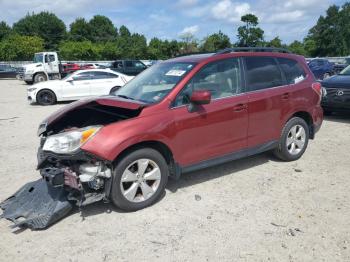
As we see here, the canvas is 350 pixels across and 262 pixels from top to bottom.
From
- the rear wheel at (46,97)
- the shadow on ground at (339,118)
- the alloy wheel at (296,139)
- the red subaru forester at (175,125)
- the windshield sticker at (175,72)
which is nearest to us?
the red subaru forester at (175,125)

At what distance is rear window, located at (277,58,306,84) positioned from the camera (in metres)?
5.91

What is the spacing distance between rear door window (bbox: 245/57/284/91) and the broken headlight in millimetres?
2488

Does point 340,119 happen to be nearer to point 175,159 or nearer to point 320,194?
point 320,194

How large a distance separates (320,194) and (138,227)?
249 cm

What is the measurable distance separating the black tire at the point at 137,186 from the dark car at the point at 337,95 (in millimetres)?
6244

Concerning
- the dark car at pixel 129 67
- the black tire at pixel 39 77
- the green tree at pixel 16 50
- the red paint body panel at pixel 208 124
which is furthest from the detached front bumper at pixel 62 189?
the green tree at pixel 16 50

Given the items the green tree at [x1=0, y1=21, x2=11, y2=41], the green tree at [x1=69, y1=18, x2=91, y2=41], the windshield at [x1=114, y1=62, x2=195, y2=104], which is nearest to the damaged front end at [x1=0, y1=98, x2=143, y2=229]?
the windshield at [x1=114, y1=62, x2=195, y2=104]

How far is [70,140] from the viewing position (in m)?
4.09

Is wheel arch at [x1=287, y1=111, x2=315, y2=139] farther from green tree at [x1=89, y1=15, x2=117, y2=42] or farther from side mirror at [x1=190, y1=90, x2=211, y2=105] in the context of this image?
green tree at [x1=89, y1=15, x2=117, y2=42]

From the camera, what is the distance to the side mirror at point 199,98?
14.7 ft

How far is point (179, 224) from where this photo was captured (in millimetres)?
4066

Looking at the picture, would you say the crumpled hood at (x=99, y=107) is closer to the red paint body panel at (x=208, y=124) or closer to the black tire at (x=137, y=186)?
the red paint body panel at (x=208, y=124)

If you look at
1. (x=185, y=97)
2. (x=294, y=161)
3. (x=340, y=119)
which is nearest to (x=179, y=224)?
(x=185, y=97)

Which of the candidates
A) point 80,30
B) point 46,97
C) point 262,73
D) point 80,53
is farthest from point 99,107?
point 80,30
